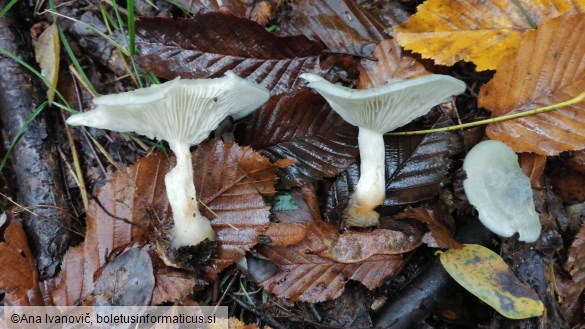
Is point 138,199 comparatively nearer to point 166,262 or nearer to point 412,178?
point 166,262

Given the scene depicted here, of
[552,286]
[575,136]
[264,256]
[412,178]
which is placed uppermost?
[575,136]

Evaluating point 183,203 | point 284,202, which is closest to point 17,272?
point 183,203

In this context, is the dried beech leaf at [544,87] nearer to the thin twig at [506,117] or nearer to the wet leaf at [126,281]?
the thin twig at [506,117]

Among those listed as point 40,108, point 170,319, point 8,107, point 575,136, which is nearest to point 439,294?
point 575,136

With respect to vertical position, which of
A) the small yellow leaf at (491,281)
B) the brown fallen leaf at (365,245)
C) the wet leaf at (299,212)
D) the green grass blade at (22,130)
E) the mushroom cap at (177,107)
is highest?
the mushroom cap at (177,107)

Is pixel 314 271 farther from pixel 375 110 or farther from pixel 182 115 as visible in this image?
pixel 182 115

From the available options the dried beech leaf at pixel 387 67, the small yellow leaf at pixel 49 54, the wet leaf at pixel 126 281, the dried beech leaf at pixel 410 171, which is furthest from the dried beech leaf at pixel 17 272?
the dried beech leaf at pixel 387 67
